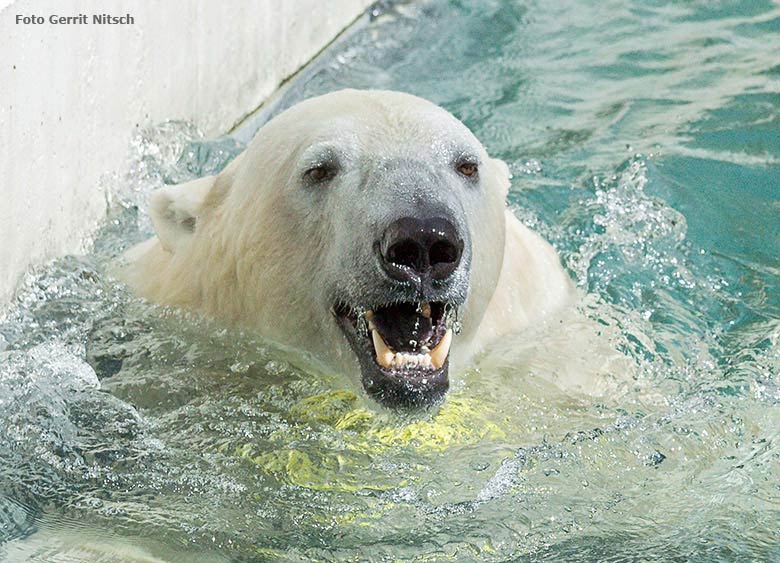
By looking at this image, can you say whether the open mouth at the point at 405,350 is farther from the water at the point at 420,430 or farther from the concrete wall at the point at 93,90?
the concrete wall at the point at 93,90

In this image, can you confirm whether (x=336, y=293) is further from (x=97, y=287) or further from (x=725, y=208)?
(x=725, y=208)

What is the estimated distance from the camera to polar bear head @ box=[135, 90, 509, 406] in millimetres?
3170

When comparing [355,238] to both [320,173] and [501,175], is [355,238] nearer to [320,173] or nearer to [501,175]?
[320,173]

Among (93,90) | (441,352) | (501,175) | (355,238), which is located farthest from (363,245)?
(93,90)

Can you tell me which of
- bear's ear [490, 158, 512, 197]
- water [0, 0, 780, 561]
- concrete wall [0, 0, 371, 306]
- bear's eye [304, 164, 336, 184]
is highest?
bear's eye [304, 164, 336, 184]

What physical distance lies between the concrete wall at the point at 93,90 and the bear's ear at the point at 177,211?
0.56 metres

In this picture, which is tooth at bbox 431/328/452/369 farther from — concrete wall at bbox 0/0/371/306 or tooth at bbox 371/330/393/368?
concrete wall at bbox 0/0/371/306

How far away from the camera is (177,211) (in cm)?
399

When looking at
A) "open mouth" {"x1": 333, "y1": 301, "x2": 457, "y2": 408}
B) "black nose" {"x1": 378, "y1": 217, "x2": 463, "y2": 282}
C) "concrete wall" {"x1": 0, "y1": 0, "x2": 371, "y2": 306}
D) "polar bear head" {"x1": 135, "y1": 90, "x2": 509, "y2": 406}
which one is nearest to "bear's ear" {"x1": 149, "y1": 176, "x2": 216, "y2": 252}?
"polar bear head" {"x1": 135, "y1": 90, "x2": 509, "y2": 406}

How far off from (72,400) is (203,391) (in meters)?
0.37

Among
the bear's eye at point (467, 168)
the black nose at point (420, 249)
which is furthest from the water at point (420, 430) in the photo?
the bear's eye at point (467, 168)

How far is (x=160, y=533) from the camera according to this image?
11.0 feet

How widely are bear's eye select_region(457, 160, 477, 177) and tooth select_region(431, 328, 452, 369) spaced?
483 millimetres

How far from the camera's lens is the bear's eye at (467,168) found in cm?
353
